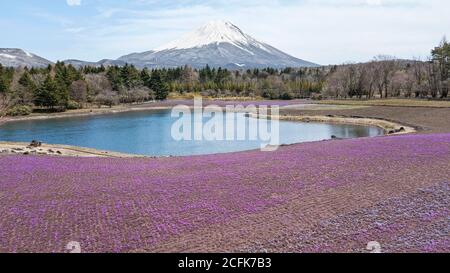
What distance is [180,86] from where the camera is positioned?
135m

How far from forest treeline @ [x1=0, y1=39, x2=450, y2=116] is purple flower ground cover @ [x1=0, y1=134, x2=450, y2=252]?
59791 mm

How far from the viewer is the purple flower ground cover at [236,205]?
10305 millimetres

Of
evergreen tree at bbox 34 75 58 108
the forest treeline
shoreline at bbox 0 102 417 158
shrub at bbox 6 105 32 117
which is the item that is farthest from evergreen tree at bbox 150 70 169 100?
shrub at bbox 6 105 32 117

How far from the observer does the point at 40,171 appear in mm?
20250

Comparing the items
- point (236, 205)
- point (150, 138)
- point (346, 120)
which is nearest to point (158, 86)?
point (346, 120)

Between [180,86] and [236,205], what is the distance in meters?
124

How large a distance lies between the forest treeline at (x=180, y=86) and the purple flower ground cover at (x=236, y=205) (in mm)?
59791

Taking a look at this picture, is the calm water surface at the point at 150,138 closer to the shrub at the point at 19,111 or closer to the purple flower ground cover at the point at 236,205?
the purple flower ground cover at the point at 236,205

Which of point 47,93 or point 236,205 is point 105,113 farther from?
point 236,205

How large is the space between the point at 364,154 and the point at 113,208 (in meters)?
13.6

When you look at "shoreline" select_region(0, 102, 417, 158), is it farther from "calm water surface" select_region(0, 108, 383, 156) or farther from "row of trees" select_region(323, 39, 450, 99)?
"row of trees" select_region(323, 39, 450, 99)

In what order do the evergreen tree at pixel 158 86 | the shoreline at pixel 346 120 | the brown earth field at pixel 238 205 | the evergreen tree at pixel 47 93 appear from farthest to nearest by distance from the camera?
1. the evergreen tree at pixel 158 86
2. the evergreen tree at pixel 47 93
3. the shoreline at pixel 346 120
4. the brown earth field at pixel 238 205

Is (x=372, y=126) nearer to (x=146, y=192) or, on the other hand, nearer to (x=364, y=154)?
(x=364, y=154)

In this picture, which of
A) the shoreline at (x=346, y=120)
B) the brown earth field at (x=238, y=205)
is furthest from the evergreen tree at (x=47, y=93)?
the brown earth field at (x=238, y=205)
